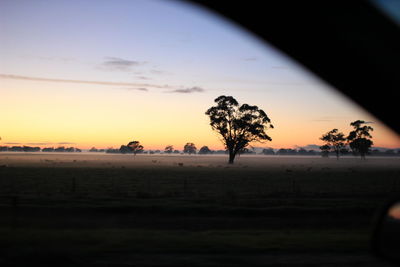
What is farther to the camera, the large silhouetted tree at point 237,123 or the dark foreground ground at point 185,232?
the large silhouetted tree at point 237,123

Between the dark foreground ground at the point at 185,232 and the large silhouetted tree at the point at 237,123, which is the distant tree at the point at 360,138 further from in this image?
the dark foreground ground at the point at 185,232

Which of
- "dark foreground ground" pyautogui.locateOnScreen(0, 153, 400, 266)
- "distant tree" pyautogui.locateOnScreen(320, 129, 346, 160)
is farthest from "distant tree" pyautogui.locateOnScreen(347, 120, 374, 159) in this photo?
"dark foreground ground" pyautogui.locateOnScreen(0, 153, 400, 266)

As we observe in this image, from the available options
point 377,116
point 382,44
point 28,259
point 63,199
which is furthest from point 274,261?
point 63,199

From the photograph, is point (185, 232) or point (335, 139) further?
point (335, 139)

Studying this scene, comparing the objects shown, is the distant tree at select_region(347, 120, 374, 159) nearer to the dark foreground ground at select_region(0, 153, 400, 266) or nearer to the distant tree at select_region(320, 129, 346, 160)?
the distant tree at select_region(320, 129, 346, 160)

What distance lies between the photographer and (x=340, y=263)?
7531mm

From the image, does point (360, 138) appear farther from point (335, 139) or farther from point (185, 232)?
point (185, 232)

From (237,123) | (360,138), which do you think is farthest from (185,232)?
(360,138)

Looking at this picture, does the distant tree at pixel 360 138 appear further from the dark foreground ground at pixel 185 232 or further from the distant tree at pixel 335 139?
the dark foreground ground at pixel 185 232

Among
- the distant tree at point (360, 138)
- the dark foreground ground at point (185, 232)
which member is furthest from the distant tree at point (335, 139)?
the dark foreground ground at point (185, 232)

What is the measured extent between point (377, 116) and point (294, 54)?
73cm

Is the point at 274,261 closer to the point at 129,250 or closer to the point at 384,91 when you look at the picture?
the point at 129,250

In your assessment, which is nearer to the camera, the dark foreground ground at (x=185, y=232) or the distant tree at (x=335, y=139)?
the dark foreground ground at (x=185, y=232)

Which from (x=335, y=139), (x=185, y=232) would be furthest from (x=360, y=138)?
(x=185, y=232)
